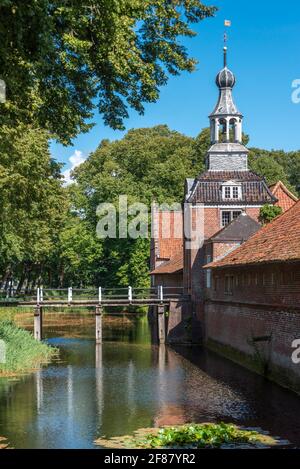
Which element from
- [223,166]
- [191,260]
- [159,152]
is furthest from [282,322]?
[159,152]

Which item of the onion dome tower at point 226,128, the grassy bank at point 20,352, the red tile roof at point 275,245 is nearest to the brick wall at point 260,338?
the red tile roof at point 275,245

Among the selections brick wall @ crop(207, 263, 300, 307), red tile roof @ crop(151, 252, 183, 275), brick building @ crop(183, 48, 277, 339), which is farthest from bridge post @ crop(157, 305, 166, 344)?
red tile roof @ crop(151, 252, 183, 275)

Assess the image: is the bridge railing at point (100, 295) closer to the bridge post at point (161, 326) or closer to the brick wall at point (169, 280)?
the brick wall at point (169, 280)

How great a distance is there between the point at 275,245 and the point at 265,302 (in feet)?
7.09

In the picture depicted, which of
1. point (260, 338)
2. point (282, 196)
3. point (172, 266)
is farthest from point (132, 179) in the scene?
point (260, 338)

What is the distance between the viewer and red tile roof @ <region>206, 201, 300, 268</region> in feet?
60.3

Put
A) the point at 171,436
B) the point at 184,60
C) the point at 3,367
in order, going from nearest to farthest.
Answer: the point at 171,436
the point at 184,60
the point at 3,367

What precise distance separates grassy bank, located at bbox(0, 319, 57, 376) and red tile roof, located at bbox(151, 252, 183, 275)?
15.1 m

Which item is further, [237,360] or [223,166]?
[223,166]

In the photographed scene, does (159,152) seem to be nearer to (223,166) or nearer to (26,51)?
(223,166)

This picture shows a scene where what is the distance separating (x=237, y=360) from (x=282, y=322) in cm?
661

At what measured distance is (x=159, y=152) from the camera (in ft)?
211

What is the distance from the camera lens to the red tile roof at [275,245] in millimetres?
18375

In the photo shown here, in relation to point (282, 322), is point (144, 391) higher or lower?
lower
